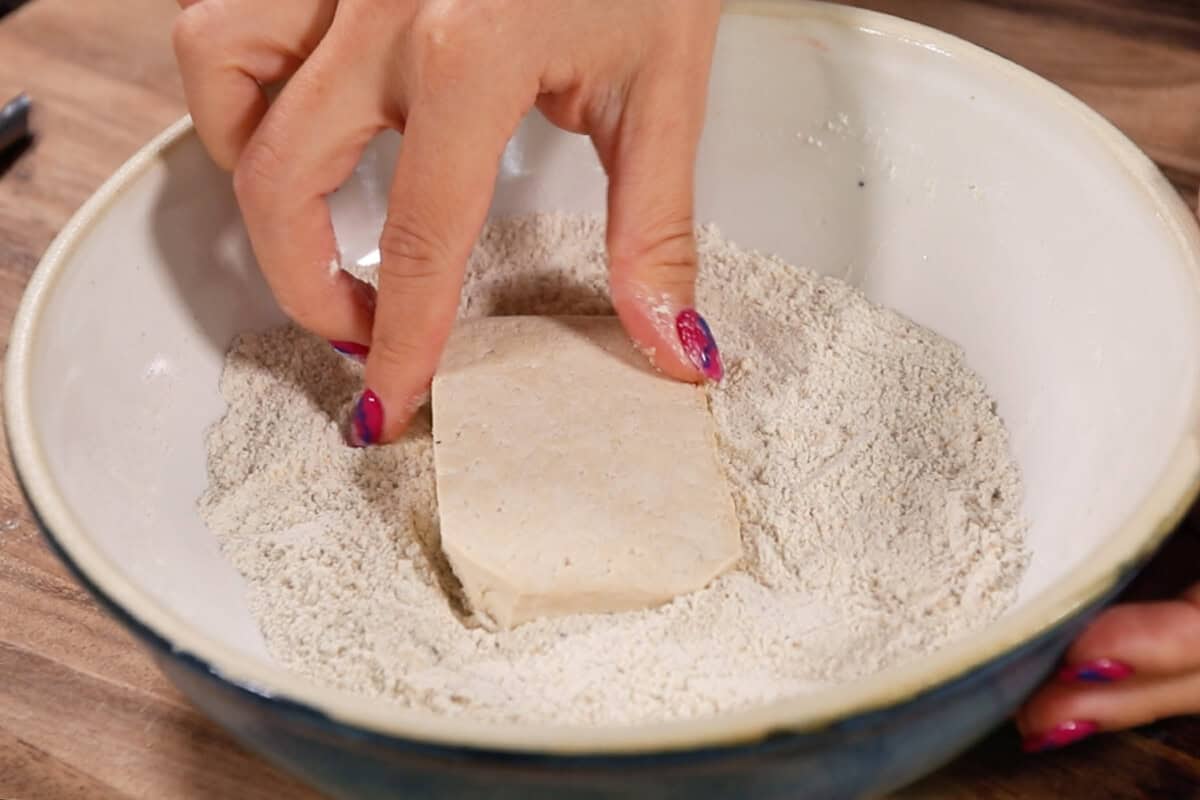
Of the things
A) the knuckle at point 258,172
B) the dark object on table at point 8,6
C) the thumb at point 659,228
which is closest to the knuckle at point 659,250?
the thumb at point 659,228

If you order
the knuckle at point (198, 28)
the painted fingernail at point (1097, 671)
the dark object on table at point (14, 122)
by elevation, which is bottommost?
the dark object on table at point (14, 122)

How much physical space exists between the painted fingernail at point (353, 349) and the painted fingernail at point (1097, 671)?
50 cm

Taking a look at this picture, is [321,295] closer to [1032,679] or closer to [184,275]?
[184,275]

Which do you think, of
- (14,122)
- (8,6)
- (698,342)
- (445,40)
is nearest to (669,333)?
(698,342)

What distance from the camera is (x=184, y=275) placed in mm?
808

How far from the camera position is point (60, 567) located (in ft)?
2.52

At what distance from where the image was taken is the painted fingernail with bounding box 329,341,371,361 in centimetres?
83

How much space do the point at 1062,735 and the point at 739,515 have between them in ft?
0.76

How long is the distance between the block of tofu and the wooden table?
0.17m

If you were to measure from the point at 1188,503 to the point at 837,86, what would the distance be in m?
0.47

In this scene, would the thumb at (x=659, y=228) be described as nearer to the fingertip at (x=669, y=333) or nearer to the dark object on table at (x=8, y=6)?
the fingertip at (x=669, y=333)

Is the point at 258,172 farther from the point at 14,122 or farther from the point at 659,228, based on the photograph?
the point at 14,122

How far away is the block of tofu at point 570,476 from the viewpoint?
0.67 metres

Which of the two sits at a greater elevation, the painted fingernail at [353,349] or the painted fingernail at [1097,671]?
the painted fingernail at [1097,671]
